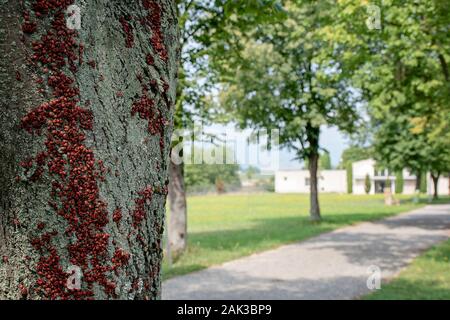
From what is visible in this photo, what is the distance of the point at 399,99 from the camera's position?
511 inches

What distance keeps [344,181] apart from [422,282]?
6150cm

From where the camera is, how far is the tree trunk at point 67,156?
1809 mm

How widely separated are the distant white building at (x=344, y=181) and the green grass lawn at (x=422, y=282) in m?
53.2

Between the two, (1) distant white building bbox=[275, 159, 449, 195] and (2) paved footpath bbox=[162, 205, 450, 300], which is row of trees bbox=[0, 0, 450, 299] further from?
(1) distant white building bbox=[275, 159, 449, 195]

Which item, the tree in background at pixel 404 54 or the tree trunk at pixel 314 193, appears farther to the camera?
the tree trunk at pixel 314 193

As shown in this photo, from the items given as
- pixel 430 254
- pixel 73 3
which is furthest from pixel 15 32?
pixel 430 254

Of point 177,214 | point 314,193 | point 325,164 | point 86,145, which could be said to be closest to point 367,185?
point 325,164

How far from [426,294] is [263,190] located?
64.4 m

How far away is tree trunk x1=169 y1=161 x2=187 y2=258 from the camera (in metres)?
13.5

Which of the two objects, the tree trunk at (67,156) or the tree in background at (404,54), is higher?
the tree in background at (404,54)

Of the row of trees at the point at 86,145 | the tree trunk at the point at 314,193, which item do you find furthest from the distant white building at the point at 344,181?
the row of trees at the point at 86,145

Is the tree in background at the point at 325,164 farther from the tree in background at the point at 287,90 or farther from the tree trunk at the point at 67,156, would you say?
the tree trunk at the point at 67,156

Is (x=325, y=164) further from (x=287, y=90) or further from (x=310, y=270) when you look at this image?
(x=310, y=270)

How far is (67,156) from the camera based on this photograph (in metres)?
1.83
